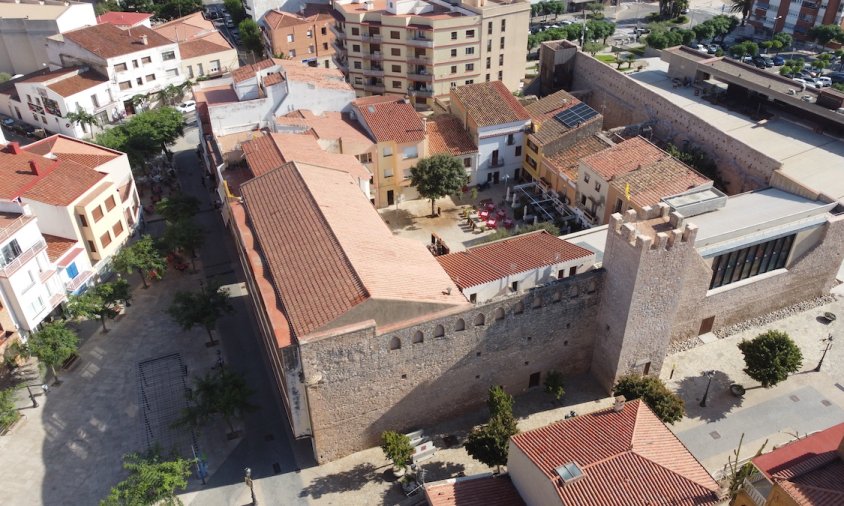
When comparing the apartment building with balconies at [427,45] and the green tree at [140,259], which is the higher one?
the apartment building with balconies at [427,45]

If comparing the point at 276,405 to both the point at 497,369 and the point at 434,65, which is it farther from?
the point at 434,65

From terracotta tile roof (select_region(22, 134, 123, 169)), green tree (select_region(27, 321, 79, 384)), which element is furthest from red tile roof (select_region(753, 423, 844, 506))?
terracotta tile roof (select_region(22, 134, 123, 169))

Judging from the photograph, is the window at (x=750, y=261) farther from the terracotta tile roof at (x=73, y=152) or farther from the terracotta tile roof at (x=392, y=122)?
the terracotta tile roof at (x=73, y=152)

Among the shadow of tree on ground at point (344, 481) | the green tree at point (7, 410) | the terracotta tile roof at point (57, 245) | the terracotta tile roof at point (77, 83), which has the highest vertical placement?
the terracotta tile roof at point (77, 83)

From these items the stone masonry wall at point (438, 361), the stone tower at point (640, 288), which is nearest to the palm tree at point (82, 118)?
the stone masonry wall at point (438, 361)

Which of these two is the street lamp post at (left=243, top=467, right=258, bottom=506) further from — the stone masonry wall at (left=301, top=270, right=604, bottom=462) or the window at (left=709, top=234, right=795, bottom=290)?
the window at (left=709, top=234, right=795, bottom=290)

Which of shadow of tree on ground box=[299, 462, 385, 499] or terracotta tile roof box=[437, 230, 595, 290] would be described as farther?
terracotta tile roof box=[437, 230, 595, 290]

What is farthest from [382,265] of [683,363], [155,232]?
[155,232]
